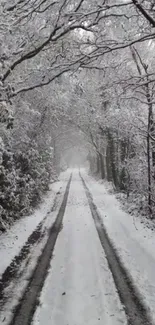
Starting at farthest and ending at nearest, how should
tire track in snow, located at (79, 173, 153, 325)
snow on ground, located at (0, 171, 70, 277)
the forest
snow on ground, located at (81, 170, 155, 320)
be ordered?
1. snow on ground, located at (0, 171, 70, 277)
2. the forest
3. snow on ground, located at (81, 170, 155, 320)
4. tire track in snow, located at (79, 173, 153, 325)

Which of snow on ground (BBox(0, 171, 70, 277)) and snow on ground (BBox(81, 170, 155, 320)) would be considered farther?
snow on ground (BBox(0, 171, 70, 277))

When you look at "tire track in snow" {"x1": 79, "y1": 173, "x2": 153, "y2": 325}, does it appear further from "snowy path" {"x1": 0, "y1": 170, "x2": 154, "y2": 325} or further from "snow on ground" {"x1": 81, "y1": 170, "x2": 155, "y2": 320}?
"snow on ground" {"x1": 81, "y1": 170, "x2": 155, "y2": 320}

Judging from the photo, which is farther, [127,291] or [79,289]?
[79,289]

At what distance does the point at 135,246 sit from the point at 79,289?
348 cm

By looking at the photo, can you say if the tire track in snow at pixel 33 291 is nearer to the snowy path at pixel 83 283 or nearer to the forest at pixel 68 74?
the snowy path at pixel 83 283

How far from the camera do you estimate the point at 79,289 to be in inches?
256

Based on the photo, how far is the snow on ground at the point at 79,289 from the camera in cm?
530

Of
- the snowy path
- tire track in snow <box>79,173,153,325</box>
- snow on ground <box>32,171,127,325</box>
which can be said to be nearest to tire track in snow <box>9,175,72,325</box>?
the snowy path

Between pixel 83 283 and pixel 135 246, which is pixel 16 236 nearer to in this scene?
pixel 135 246

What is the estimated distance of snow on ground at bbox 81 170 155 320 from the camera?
667cm

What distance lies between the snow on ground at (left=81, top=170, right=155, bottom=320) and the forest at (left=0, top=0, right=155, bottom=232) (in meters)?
1.42

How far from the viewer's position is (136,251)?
9.02 metres

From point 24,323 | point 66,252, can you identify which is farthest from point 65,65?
point 24,323

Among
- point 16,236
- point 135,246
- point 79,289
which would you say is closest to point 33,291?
point 79,289
